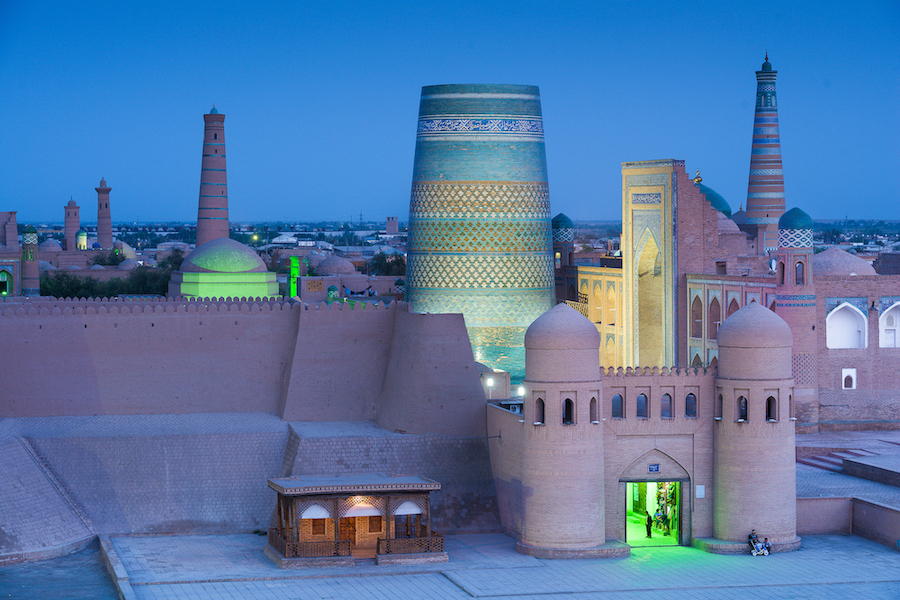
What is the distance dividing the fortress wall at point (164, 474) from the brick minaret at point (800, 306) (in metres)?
10.1

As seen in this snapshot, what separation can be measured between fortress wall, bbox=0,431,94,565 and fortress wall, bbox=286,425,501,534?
3.15 meters

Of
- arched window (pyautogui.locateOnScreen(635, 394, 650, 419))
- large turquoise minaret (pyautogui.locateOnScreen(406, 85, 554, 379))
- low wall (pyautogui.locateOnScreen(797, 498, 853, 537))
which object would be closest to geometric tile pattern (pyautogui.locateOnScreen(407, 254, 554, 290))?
large turquoise minaret (pyautogui.locateOnScreen(406, 85, 554, 379))

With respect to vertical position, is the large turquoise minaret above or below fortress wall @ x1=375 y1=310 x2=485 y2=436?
above

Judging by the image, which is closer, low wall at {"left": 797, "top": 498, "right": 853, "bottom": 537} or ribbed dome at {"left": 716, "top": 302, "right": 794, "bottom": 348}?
ribbed dome at {"left": 716, "top": 302, "right": 794, "bottom": 348}

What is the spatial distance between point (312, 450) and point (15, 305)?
5.64m

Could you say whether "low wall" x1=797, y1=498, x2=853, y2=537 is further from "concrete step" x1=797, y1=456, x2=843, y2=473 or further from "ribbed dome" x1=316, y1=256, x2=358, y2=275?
"ribbed dome" x1=316, y1=256, x2=358, y2=275

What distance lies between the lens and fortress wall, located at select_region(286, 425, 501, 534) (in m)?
21.7

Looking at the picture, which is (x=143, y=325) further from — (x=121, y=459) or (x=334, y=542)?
(x=334, y=542)

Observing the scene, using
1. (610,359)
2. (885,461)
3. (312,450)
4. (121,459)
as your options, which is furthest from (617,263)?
(121,459)

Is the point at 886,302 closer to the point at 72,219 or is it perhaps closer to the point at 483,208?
the point at 483,208

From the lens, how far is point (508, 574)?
63.2ft

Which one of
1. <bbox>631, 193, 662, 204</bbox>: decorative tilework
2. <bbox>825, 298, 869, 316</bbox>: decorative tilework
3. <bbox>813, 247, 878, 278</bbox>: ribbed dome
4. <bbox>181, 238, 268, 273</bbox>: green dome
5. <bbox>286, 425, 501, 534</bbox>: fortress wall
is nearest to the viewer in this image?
<bbox>286, 425, 501, 534</bbox>: fortress wall

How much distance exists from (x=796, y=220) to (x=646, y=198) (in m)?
3.93

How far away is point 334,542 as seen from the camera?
65.5 ft
